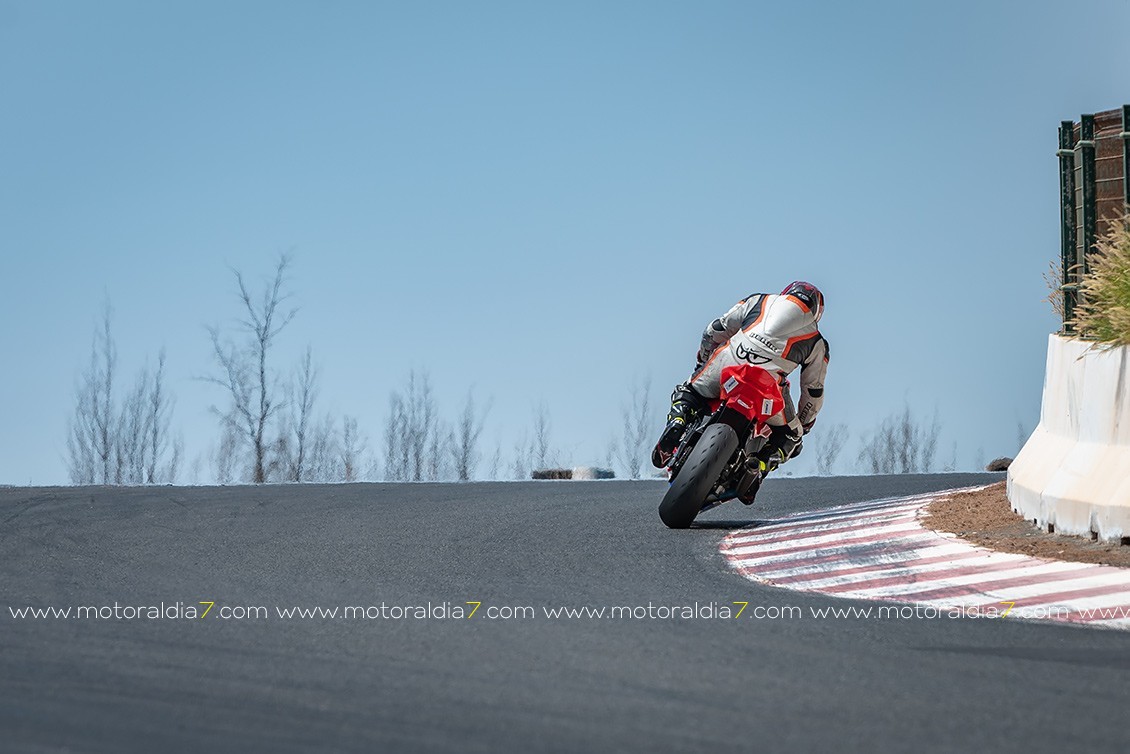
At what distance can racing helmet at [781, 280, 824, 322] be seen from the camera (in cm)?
1128

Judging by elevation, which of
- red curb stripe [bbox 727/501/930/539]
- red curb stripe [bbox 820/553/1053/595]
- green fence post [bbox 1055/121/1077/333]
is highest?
green fence post [bbox 1055/121/1077/333]

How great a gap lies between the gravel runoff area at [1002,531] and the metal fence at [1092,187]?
167cm

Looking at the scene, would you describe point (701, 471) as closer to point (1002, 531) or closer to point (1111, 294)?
point (1002, 531)

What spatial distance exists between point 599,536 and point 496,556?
1.33 meters

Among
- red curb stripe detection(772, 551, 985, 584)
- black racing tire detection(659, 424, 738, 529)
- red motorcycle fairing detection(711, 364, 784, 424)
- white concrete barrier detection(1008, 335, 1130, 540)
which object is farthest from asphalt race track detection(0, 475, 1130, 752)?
white concrete barrier detection(1008, 335, 1130, 540)

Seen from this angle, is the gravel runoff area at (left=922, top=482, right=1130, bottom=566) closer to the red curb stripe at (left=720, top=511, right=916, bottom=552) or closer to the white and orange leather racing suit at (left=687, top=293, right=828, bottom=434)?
the red curb stripe at (left=720, top=511, right=916, bottom=552)

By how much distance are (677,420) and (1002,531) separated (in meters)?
2.74

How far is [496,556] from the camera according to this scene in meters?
9.38

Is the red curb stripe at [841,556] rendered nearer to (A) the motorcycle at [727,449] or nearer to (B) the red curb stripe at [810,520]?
(B) the red curb stripe at [810,520]

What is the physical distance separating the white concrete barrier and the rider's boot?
260 cm

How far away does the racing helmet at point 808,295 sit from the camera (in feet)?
37.0

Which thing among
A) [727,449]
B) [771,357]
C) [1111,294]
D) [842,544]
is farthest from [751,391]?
[1111,294]

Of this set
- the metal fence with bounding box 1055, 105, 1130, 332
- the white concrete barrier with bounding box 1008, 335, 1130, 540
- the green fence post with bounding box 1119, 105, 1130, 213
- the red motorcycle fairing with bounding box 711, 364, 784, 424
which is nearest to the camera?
the white concrete barrier with bounding box 1008, 335, 1130, 540

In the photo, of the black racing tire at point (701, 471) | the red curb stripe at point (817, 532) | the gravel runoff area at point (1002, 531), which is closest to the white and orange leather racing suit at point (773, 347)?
the black racing tire at point (701, 471)
